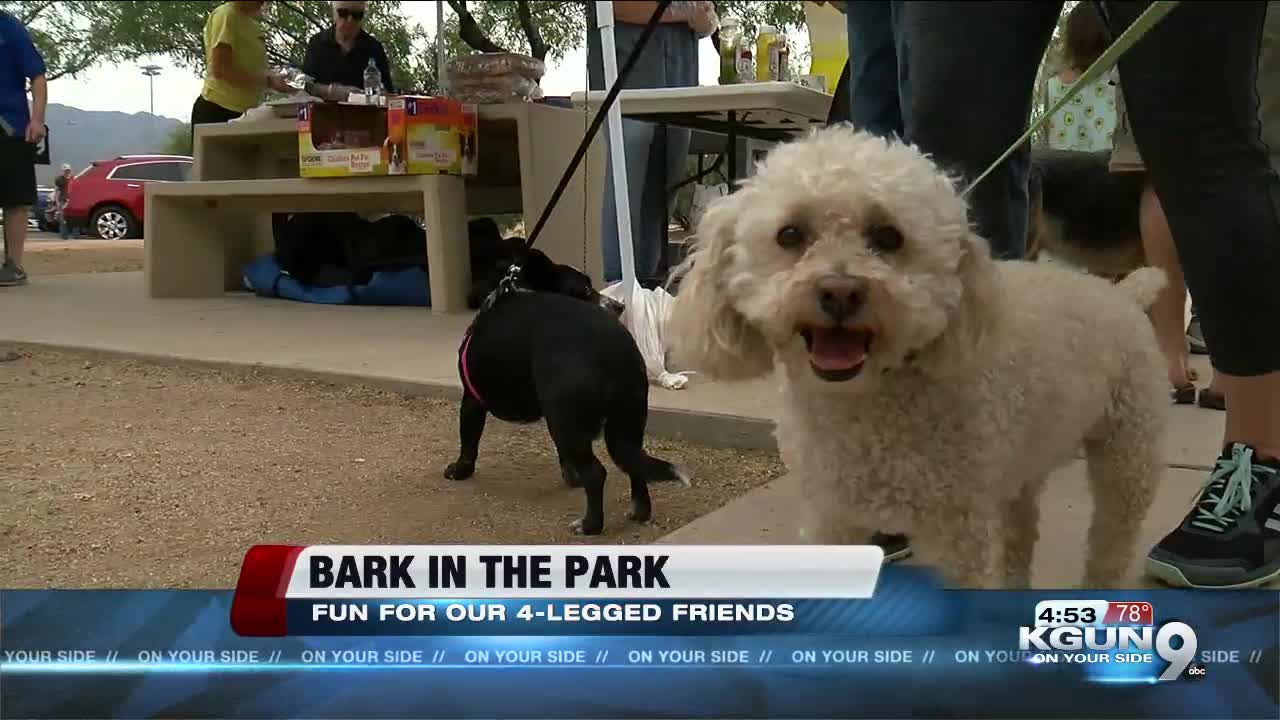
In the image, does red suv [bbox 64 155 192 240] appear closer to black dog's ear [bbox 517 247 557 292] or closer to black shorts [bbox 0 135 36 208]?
black shorts [bbox 0 135 36 208]

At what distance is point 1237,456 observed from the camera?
197 centimetres

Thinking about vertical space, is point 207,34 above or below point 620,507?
above

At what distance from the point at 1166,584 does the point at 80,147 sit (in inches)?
1306

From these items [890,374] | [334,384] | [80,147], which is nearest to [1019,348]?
[890,374]

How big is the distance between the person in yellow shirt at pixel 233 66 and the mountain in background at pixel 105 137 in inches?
828

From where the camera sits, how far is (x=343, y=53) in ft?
24.4

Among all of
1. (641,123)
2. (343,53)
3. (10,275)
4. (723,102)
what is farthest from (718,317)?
(10,275)

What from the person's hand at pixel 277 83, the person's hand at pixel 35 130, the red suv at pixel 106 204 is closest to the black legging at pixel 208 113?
the person's hand at pixel 277 83

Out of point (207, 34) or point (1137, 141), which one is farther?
point (207, 34)

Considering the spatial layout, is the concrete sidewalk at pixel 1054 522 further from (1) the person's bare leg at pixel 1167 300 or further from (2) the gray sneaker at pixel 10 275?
(2) the gray sneaker at pixel 10 275

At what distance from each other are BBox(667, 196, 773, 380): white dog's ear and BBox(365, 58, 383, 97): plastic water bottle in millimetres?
4563

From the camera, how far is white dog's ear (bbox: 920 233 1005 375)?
154 centimetres

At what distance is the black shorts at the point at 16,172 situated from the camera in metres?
7.14

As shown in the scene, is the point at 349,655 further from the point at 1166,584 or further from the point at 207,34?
the point at 207,34
